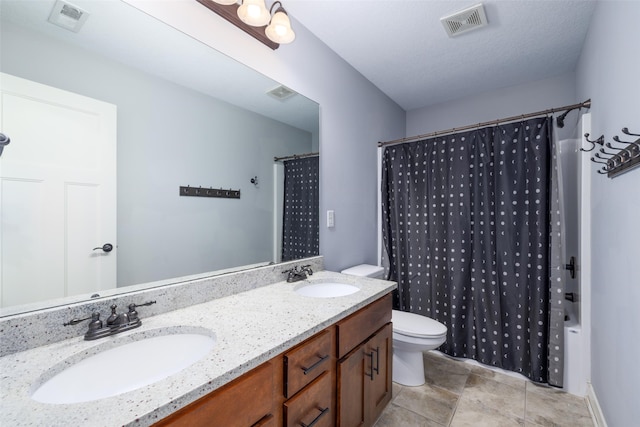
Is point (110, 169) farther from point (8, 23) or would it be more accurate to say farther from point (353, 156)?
point (353, 156)

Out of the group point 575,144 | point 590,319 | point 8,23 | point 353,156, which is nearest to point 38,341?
point 8,23

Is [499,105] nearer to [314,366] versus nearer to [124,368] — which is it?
[314,366]

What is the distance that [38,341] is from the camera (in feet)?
2.69

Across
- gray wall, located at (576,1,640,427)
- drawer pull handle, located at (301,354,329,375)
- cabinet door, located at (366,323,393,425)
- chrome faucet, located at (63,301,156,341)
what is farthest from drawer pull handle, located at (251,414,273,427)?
gray wall, located at (576,1,640,427)

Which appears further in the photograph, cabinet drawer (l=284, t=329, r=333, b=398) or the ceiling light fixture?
the ceiling light fixture

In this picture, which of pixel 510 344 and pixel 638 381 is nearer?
pixel 638 381

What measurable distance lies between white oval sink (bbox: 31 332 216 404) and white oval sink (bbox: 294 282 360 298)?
27.9 inches

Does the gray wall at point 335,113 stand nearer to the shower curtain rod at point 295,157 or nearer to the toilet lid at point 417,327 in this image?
the shower curtain rod at point 295,157

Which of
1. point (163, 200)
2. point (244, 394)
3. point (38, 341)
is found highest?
point (163, 200)

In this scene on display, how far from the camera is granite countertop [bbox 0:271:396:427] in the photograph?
0.54 metres

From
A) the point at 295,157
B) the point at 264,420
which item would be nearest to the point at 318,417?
the point at 264,420

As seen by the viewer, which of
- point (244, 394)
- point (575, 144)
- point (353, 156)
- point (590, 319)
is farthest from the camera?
point (353, 156)

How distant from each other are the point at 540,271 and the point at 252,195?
6.42ft

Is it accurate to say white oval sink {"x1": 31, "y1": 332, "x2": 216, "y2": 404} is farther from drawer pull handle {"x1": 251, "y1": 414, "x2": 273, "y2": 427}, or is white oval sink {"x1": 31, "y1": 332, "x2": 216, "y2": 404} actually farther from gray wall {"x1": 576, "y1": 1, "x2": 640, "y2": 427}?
gray wall {"x1": 576, "y1": 1, "x2": 640, "y2": 427}
